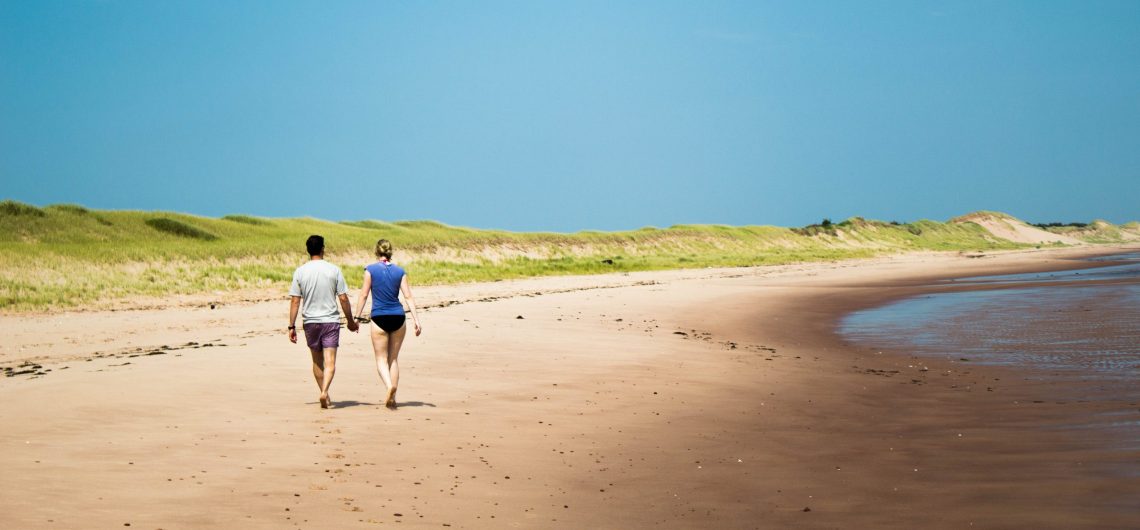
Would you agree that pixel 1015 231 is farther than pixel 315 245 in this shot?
Yes

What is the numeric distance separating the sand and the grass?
47.7 ft

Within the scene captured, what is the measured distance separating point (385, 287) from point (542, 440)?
9.14 feet

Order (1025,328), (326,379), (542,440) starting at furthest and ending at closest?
(1025,328)
(326,379)
(542,440)

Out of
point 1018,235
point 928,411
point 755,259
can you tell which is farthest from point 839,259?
point 1018,235

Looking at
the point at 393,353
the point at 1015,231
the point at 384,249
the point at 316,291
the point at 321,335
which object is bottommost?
the point at 393,353

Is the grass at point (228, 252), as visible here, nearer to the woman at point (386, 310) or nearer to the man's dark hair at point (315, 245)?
the man's dark hair at point (315, 245)

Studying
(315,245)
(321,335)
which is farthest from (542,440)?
(315,245)

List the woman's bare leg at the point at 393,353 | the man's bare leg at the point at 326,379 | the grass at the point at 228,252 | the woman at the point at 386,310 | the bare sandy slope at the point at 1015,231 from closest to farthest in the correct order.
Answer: the man's bare leg at the point at 326,379 → the woman's bare leg at the point at 393,353 → the woman at the point at 386,310 → the grass at the point at 228,252 → the bare sandy slope at the point at 1015,231

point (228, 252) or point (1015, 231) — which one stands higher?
point (1015, 231)

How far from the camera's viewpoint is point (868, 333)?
20.5m

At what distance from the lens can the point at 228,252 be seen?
4300 centimetres

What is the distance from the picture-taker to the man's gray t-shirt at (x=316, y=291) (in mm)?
10500

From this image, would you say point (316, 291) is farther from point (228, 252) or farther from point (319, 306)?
point (228, 252)

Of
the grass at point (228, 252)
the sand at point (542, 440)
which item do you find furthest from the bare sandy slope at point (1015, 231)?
the sand at point (542, 440)
